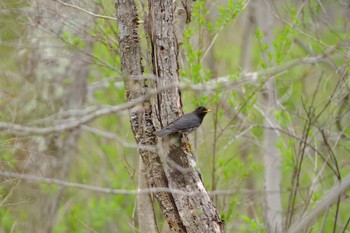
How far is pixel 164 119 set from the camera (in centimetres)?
554

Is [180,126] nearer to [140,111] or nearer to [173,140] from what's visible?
[173,140]

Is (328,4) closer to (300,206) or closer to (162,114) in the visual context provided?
(300,206)

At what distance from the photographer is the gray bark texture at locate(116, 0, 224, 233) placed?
542 centimetres

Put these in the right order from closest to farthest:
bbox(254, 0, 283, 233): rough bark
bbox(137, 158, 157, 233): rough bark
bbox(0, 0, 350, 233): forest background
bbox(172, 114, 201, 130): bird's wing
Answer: bbox(172, 114, 201, 130): bird's wing → bbox(137, 158, 157, 233): rough bark → bbox(0, 0, 350, 233): forest background → bbox(254, 0, 283, 233): rough bark

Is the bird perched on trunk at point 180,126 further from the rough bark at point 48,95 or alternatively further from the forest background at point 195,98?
the rough bark at point 48,95

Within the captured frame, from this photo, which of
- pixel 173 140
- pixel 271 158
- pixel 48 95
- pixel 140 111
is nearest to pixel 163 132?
pixel 173 140

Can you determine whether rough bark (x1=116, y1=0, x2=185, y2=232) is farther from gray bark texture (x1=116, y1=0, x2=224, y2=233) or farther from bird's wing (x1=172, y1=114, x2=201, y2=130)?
bird's wing (x1=172, y1=114, x2=201, y2=130)

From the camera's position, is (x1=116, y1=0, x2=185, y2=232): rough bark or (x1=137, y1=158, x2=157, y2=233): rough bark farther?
(x1=137, y1=158, x2=157, y2=233): rough bark

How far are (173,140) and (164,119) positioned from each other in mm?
192

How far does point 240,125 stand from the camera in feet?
27.6

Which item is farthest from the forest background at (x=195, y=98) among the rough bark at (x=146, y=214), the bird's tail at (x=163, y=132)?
the bird's tail at (x=163, y=132)

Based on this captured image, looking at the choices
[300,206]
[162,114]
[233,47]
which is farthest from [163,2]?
→ [233,47]

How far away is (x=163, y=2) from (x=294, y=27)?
259 centimetres

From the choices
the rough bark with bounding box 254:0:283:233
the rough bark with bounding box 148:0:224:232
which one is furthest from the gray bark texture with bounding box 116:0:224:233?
the rough bark with bounding box 254:0:283:233
